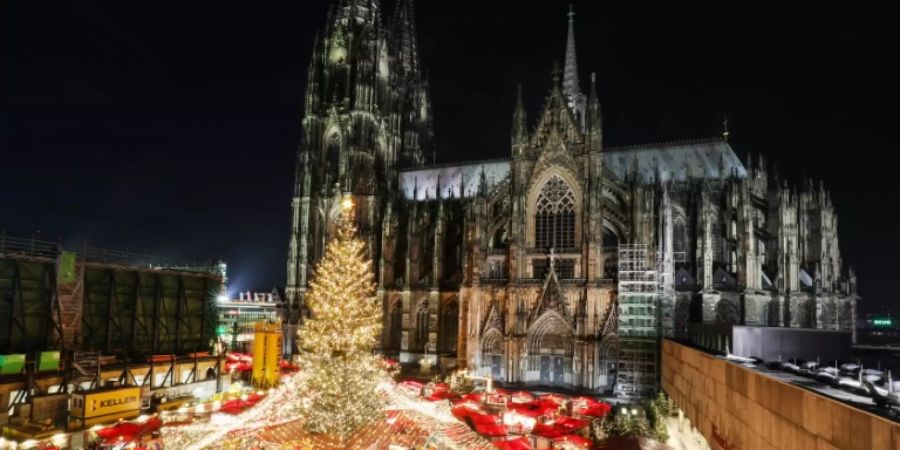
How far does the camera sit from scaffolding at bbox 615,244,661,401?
32.3m

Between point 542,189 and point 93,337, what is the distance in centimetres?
2731

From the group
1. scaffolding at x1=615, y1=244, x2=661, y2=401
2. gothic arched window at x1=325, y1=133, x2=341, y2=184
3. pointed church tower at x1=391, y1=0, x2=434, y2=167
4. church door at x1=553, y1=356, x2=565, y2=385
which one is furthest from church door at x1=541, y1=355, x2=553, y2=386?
pointed church tower at x1=391, y1=0, x2=434, y2=167

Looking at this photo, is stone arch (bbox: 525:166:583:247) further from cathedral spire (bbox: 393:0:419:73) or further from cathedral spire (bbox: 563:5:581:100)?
cathedral spire (bbox: 393:0:419:73)

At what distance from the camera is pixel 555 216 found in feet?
128

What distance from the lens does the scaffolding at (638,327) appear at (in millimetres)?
32312

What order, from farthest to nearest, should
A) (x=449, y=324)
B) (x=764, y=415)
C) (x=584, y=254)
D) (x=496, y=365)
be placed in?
1. (x=449, y=324)
2. (x=496, y=365)
3. (x=584, y=254)
4. (x=764, y=415)

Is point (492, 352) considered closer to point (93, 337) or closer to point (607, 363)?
point (607, 363)

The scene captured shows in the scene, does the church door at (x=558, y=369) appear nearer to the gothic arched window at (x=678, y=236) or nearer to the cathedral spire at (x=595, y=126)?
the gothic arched window at (x=678, y=236)

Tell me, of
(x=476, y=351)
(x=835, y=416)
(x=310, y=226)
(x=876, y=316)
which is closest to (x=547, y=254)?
(x=476, y=351)

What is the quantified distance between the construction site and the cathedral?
14815 mm

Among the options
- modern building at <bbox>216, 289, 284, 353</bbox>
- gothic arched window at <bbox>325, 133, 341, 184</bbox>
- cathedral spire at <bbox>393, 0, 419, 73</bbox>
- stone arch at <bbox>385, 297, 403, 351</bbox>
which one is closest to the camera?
stone arch at <bbox>385, 297, 403, 351</bbox>

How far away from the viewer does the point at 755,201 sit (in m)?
39.2

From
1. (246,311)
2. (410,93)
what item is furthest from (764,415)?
(246,311)

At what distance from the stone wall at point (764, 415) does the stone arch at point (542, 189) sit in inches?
747
